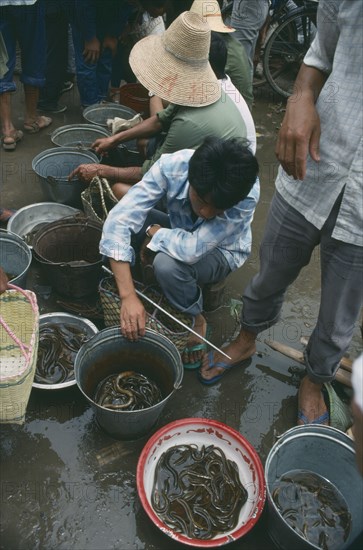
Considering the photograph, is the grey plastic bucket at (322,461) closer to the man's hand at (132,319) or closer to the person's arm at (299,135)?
the man's hand at (132,319)

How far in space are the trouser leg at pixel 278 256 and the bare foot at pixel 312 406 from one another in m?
0.52

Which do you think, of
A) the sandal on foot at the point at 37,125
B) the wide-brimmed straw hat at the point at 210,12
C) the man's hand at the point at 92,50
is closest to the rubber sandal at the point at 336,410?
the wide-brimmed straw hat at the point at 210,12

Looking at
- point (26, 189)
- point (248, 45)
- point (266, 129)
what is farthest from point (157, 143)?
point (266, 129)

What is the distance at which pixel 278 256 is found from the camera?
273cm

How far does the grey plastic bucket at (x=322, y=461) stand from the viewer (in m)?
2.58

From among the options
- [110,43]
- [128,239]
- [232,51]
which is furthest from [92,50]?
[128,239]

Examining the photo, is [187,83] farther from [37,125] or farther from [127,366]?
[37,125]

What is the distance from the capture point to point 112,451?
2904 millimetres

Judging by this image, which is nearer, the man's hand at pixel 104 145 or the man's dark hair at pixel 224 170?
the man's dark hair at pixel 224 170

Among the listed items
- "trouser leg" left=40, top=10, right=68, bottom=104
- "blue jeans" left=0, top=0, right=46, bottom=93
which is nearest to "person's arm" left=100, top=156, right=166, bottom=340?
"blue jeans" left=0, top=0, right=46, bottom=93

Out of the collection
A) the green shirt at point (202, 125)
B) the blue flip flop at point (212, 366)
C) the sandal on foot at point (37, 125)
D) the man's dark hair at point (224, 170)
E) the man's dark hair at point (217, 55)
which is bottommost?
the blue flip flop at point (212, 366)

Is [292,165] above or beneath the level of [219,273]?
above

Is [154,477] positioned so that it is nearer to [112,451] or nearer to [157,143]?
[112,451]

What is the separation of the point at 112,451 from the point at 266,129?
202 inches
